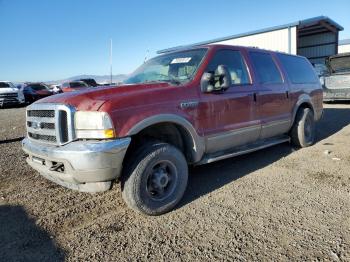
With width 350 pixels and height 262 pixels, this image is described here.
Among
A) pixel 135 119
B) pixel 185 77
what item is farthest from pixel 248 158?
pixel 135 119

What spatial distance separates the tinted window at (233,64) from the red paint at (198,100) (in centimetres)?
8

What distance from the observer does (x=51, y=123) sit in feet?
11.7

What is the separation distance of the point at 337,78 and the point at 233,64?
10024mm

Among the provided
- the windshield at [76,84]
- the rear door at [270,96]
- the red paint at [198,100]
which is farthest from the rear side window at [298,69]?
the windshield at [76,84]

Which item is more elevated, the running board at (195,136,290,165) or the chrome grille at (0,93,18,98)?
the chrome grille at (0,93,18,98)

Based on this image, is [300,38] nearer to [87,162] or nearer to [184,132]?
[184,132]

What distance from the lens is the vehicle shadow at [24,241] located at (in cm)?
291

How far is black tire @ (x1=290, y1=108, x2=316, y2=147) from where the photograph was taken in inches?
248

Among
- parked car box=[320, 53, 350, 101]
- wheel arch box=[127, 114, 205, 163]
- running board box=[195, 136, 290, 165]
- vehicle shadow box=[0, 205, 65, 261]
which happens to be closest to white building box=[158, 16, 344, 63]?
parked car box=[320, 53, 350, 101]

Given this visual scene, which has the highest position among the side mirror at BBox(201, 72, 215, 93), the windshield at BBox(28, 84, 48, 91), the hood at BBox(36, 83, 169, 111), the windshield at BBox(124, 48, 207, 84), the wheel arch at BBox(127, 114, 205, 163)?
the windshield at BBox(28, 84, 48, 91)

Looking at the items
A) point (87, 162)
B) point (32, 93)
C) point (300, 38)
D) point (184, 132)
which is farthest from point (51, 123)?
point (300, 38)

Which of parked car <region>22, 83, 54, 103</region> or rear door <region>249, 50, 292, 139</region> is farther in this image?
parked car <region>22, 83, 54, 103</region>

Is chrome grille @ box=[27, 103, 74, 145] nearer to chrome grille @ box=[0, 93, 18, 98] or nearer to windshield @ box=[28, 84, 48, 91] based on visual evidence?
chrome grille @ box=[0, 93, 18, 98]

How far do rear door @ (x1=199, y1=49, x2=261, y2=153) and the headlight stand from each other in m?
1.34
